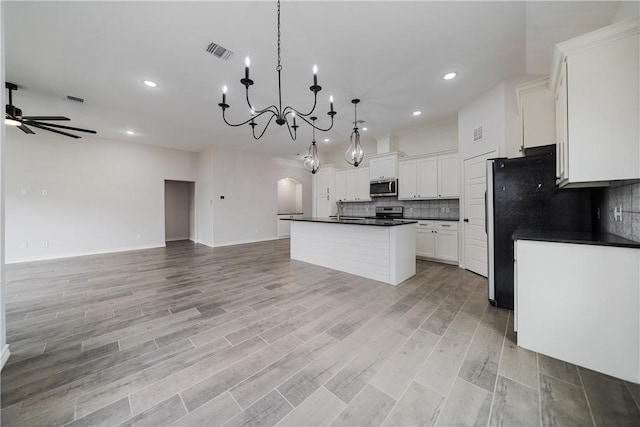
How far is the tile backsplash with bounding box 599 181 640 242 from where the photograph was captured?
5.34ft

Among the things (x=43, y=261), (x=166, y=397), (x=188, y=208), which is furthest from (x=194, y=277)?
(x=188, y=208)

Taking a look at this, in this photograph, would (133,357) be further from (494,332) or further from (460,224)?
(460,224)

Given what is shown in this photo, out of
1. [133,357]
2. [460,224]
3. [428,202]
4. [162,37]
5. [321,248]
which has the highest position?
[162,37]

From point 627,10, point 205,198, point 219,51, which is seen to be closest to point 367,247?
point 219,51

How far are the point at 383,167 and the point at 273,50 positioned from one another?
392 cm

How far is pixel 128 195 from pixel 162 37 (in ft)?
18.2

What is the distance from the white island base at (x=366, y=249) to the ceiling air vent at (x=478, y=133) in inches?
73.8

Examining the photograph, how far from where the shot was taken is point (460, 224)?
434cm

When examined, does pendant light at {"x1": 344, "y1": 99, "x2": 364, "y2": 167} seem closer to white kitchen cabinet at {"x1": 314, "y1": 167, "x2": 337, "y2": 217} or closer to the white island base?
the white island base

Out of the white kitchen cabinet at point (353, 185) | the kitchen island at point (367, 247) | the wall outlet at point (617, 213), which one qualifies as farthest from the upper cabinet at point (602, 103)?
the white kitchen cabinet at point (353, 185)

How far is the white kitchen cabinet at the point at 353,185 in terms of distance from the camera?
6417 mm

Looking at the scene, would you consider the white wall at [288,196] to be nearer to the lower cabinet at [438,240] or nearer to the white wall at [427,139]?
the white wall at [427,139]

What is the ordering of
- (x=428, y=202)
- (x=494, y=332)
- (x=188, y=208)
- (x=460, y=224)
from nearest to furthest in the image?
(x=494, y=332), (x=460, y=224), (x=428, y=202), (x=188, y=208)

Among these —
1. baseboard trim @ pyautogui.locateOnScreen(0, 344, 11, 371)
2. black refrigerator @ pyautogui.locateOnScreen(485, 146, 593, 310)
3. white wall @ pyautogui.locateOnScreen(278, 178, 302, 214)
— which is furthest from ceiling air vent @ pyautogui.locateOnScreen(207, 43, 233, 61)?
white wall @ pyautogui.locateOnScreen(278, 178, 302, 214)
